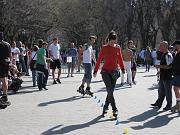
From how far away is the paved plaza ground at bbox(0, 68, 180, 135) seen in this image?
32.3 feet

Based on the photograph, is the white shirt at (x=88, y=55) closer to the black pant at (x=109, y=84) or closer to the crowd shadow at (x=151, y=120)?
the crowd shadow at (x=151, y=120)

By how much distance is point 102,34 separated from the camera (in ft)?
217

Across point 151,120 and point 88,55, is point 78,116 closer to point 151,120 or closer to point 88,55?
point 151,120

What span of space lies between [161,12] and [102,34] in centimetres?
1068

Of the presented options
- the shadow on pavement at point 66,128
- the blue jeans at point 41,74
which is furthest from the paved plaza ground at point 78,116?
the blue jeans at point 41,74

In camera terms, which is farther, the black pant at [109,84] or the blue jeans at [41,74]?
the blue jeans at [41,74]

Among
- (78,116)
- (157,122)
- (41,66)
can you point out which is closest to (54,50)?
(41,66)

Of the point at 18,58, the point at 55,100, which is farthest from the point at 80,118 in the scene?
the point at 18,58

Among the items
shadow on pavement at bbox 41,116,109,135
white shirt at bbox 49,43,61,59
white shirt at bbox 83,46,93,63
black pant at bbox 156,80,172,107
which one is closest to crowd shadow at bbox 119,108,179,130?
black pant at bbox 156,80,172,107

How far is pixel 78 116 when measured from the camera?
458 inches

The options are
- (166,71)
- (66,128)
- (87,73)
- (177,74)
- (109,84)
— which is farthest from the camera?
(87,73)

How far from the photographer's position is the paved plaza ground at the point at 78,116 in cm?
984

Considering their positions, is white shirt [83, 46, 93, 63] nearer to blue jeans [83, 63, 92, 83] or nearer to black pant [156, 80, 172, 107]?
blue jeans [83, 63, 92, 83]

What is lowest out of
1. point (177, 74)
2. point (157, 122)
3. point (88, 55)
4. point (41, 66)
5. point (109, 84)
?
point (157, 122)
